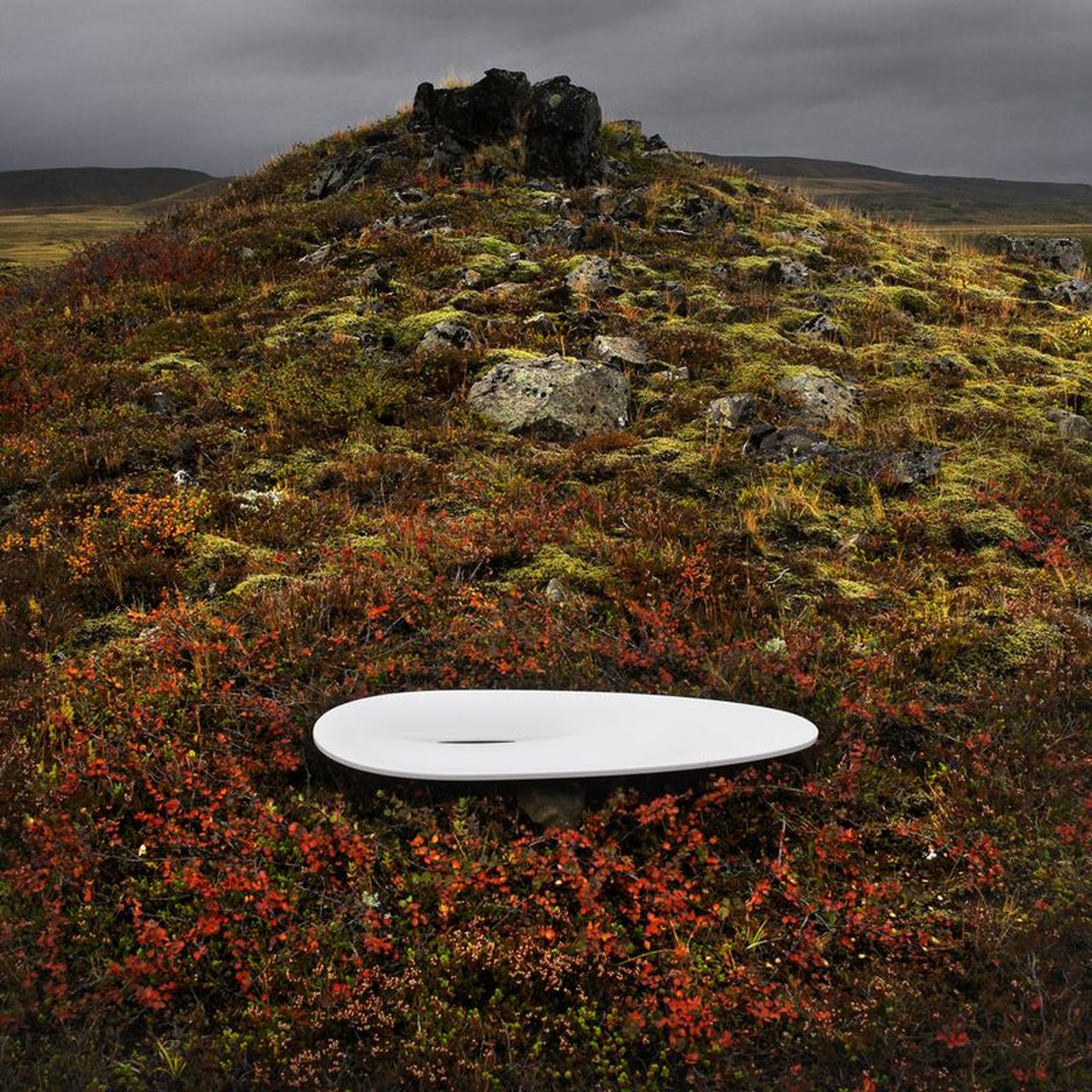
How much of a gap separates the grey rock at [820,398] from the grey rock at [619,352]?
104 inches

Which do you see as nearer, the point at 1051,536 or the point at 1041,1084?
the point at 1041,1084

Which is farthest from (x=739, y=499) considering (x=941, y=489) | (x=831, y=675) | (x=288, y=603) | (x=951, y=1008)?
(x=951, y=1008)

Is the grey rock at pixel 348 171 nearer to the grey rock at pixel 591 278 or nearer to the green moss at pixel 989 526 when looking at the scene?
the grey rock at pixel 591 278

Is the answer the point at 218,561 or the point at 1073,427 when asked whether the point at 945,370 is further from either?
the point at 218,561

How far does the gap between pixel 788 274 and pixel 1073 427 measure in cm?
960

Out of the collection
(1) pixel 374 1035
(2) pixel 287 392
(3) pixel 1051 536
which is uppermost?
(2) pixel 287 392

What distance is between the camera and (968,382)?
14898mm

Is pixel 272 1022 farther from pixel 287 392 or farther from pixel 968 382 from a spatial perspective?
pixel 968 382

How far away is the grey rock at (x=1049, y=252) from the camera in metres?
26.7

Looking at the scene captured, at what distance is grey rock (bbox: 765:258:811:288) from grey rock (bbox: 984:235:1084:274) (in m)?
11.1

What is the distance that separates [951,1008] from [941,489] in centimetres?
775

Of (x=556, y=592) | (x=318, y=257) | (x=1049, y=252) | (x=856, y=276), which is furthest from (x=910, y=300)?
(x=556, y=592)

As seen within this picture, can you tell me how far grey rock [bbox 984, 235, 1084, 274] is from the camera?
2666cm

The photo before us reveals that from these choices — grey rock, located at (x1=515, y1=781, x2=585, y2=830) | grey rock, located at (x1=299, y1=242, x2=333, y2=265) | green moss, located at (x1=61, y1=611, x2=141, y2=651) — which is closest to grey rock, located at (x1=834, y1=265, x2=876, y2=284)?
grey rock, located at (x1=299, y1=242, x2=333, y2=265)
